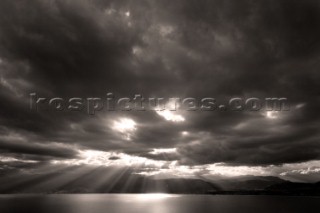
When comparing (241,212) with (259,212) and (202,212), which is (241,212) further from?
(202,212)

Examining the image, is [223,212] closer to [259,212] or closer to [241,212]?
[241,212]

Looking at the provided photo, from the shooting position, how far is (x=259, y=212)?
196 metres

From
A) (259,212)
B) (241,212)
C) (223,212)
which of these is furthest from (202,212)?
(259,212)

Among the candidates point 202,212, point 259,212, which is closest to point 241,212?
point 259,212

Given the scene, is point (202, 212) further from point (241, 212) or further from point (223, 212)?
point (241, 212)

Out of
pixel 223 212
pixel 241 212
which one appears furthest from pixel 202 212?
pixel 241 212

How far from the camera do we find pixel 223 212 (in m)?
199

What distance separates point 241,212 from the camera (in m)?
198

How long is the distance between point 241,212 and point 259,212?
45.8ft

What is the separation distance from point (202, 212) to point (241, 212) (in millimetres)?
32529

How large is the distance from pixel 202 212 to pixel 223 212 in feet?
60.3

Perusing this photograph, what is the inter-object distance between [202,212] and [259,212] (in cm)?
4612
